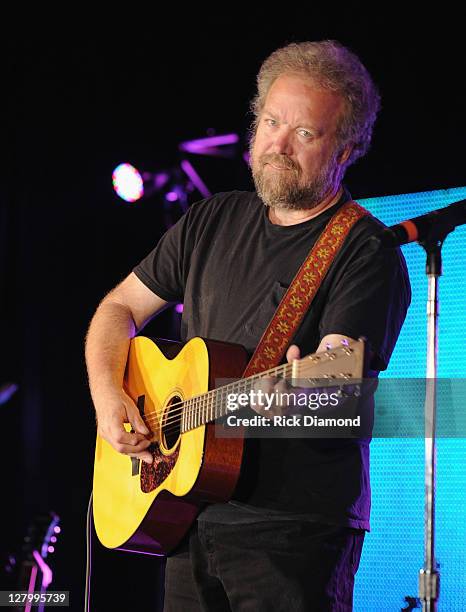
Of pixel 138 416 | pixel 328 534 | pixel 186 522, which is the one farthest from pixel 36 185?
pixel 328 534

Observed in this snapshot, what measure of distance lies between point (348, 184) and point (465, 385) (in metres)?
1.28

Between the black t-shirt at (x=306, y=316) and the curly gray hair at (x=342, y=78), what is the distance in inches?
9.7

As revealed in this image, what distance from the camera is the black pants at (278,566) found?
2.43 meters

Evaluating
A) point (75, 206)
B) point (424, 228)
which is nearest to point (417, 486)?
point (424, 228)

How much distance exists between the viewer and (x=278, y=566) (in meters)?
2.46

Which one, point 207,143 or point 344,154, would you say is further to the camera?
point 207,143

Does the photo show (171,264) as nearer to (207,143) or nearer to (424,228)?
(424,228)

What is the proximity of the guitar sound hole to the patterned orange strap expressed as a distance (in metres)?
0.32

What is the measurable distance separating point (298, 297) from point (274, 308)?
110mm

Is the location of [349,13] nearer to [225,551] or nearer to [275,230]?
[275,230]

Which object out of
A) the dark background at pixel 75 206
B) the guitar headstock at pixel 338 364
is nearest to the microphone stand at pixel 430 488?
the guitar headstock at pixel 338 364

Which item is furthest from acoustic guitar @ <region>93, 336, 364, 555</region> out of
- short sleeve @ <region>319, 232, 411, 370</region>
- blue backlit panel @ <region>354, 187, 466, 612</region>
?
blue backlit panel @ <region>354, 187, 466, 612</region>

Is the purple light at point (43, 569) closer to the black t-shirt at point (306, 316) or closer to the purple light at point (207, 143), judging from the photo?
the black t-shirt at point (306, 316)

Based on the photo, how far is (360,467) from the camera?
2.57m
